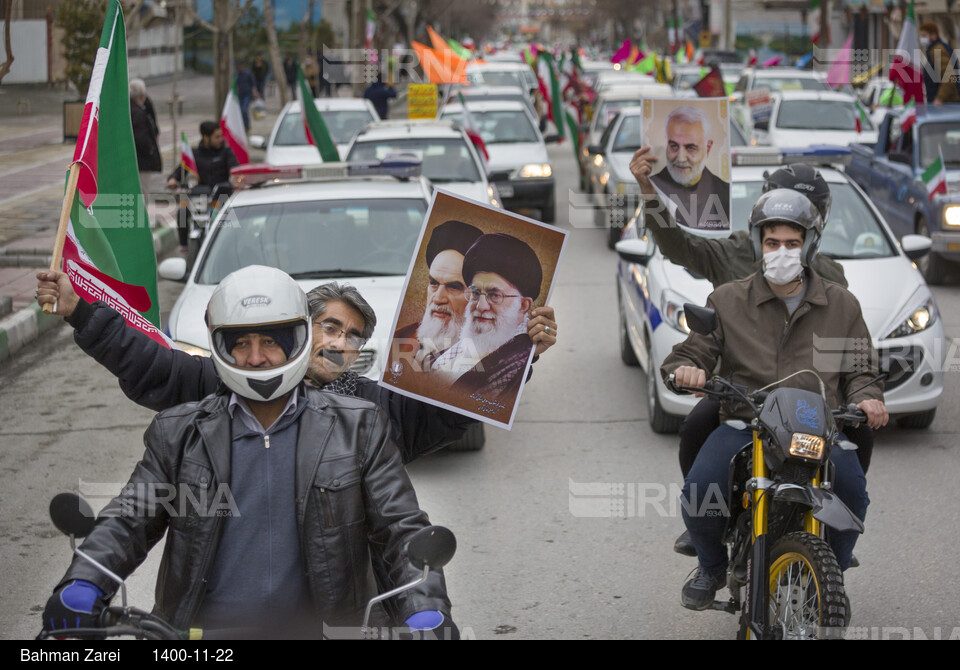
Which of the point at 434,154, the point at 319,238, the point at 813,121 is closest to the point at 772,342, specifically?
the point at 319,238

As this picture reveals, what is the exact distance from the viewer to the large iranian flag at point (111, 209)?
4527mm

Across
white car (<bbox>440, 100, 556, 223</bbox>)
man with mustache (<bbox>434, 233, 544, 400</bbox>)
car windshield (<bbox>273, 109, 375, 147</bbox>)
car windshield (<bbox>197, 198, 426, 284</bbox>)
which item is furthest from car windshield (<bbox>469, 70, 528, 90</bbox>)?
man with mustache (<bbox>434, 233, 544, 400</bbox>)

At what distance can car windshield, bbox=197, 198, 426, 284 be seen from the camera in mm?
8547

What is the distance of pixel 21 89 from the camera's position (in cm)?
3684

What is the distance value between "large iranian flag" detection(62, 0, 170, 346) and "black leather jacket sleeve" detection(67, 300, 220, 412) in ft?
1.80

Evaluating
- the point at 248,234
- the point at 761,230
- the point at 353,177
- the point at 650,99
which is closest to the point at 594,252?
the point at 353,177

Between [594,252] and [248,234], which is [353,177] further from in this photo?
[594,252]

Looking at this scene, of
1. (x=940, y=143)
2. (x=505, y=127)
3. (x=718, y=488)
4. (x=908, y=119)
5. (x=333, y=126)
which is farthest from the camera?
(x=333, y=126)

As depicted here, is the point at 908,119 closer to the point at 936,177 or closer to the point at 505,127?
the point at 936,177

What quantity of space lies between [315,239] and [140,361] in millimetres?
4969

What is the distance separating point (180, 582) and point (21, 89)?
36.3m

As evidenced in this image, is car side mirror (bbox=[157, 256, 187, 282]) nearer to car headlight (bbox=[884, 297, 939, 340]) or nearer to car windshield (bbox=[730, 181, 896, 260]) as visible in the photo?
car windshield (bbox=[730, 181, 896, 260])

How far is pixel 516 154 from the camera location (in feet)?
61.7

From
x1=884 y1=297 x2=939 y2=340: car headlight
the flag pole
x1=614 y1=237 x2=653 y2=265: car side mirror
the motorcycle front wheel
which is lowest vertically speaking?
the motorcycle front wheel
